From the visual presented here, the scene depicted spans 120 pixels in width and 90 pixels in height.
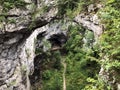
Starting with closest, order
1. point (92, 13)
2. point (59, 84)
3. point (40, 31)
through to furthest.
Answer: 1. point (92, 13)
2. point (59, 84)
3. point (40, 31)

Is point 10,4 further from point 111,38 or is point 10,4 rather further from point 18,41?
point 111,38

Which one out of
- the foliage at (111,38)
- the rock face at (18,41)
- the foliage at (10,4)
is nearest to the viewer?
the foliage at (111,38)

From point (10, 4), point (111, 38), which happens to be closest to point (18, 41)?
point (10, 4)

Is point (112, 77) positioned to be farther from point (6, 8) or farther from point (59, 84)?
point (59, 84)

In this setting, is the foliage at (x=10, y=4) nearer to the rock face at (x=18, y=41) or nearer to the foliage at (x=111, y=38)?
the rock face at (x=18, y=41)

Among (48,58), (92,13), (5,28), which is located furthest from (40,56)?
(92,13)

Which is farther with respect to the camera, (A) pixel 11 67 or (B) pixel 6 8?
(A) pixel 11 67

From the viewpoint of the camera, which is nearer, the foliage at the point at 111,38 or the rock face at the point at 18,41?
the foliage at the point at 111,38

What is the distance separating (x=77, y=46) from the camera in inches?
822

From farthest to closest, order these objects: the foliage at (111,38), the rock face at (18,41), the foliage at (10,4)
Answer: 1. the rock face at (18,41)
2. the foliage at (10,4)
3. the foliage at (111,38)

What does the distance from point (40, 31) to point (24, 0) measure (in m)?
4.93

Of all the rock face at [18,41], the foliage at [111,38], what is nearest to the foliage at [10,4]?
the rock face at [18,41]

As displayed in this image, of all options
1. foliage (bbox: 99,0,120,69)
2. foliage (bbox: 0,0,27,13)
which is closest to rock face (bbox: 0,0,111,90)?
foliage (bbox: 0,0,27,13)

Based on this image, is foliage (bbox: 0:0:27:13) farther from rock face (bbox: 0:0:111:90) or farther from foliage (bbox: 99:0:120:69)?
foliage (bbox: 99:0:120:69)
